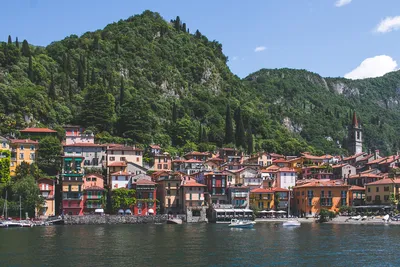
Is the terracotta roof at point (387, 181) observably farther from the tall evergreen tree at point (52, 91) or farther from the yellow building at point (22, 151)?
the tall evergreen tree at point (52, 91)

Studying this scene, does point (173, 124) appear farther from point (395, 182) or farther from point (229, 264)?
point (229, 264)

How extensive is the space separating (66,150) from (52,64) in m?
45.2

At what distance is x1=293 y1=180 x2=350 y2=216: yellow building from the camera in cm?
10700

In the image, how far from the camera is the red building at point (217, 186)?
107875mm

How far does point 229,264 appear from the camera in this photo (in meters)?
48.1

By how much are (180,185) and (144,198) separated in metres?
6.84

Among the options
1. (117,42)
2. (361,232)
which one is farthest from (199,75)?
(361,232)

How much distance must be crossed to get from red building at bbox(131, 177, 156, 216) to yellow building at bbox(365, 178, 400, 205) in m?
38.1

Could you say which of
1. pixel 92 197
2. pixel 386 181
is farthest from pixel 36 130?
pixel 386 181

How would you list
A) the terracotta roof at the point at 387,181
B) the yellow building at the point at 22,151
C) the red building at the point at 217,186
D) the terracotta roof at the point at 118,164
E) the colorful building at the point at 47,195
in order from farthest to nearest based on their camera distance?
the red building at the point at 217,186 < the terracotta roof at the point at 118,164 < the terracotta roof at the point at 387,181 < the yellow building at the point at 22,151 < the colorful building at the point at 47,195

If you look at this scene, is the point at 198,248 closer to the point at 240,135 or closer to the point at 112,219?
the point at 112,219

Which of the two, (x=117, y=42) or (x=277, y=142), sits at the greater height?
(x=117, y=42)

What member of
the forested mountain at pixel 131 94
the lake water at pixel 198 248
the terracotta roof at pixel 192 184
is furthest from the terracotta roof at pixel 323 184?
the forested mountain at pixel 131 94

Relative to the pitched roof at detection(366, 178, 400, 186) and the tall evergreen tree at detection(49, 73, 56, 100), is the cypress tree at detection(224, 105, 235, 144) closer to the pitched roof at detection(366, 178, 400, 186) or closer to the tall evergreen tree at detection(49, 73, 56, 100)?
the tall evergreen tree at detection(49, 73, 56, 100)
